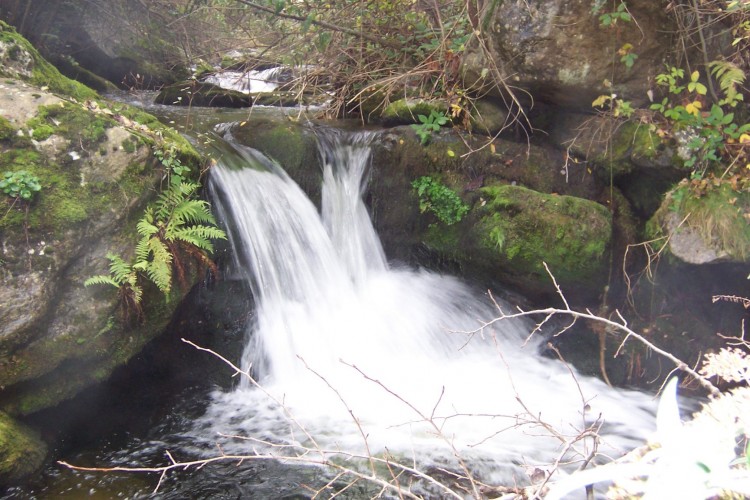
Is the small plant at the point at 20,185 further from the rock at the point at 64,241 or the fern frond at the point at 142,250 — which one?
the fern frond at the point at 142,250

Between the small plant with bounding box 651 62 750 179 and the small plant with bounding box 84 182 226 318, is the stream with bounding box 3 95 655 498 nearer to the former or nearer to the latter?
the small plant with bounding box 84 182 226 318

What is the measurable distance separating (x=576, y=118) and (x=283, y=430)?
457 centimetres

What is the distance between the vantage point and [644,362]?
525 cm

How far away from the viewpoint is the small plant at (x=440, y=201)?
5.67 metres

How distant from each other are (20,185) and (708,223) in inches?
227

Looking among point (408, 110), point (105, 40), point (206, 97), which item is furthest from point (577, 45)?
point (105, 40)

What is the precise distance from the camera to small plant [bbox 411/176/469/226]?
18.6ft

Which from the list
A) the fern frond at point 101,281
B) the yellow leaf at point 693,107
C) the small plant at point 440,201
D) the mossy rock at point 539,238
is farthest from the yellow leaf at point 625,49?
the fern frond at point 101,281

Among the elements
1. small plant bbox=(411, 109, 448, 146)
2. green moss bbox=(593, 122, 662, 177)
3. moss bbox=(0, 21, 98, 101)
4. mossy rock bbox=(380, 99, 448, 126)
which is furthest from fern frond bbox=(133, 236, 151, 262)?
green moss bbox=(593, 122, 662, 177)

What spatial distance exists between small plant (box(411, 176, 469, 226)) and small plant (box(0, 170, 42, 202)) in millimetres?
3707

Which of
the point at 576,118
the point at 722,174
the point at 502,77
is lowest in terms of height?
the point at 722,174

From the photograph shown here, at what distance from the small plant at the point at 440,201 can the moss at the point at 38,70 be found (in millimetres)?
3609

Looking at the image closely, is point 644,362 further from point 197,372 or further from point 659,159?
point 197,372

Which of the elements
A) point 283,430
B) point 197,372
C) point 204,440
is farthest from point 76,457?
point 283,430
